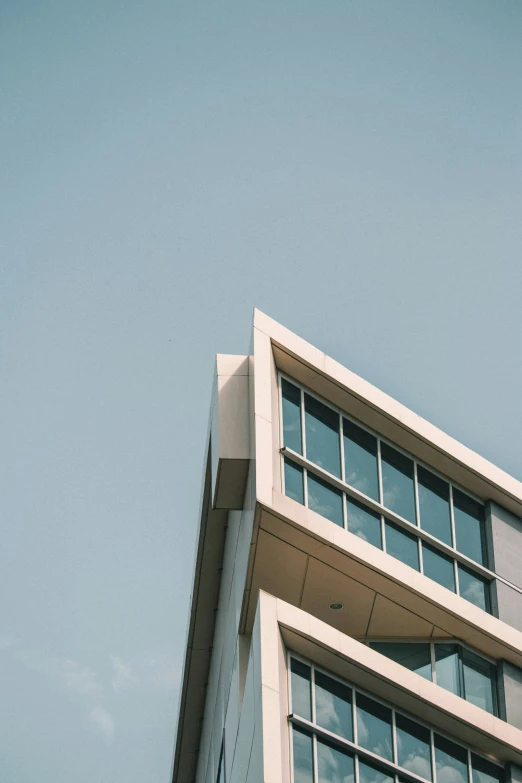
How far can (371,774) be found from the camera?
20.5m

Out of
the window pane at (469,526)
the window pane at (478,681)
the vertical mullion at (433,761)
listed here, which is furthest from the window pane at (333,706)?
the window pane at (469,526)

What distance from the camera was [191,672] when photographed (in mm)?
33188

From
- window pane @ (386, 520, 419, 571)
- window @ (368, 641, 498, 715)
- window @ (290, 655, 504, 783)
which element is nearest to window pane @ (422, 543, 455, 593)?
window pane @ (386, 520, 419, 571)

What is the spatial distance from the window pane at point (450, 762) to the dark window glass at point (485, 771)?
7.8 inches

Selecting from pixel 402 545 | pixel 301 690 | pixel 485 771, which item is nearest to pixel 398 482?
pixel 402 545

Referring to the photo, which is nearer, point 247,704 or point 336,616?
point 247,704

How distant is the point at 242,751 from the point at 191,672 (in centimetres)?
1064

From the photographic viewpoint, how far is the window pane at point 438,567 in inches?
925

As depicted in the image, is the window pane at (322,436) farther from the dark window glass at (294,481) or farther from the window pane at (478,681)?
the window pane at (478,681)

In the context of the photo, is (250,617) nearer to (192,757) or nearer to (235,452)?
(235,452)

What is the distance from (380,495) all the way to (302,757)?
18.5 ft

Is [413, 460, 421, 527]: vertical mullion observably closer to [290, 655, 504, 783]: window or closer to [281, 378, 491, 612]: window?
[281, 378, 491, 612]: window

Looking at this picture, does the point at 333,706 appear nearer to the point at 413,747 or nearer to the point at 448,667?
the point at 413,747

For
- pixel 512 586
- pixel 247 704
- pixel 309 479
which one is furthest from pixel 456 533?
pixel 247 704
